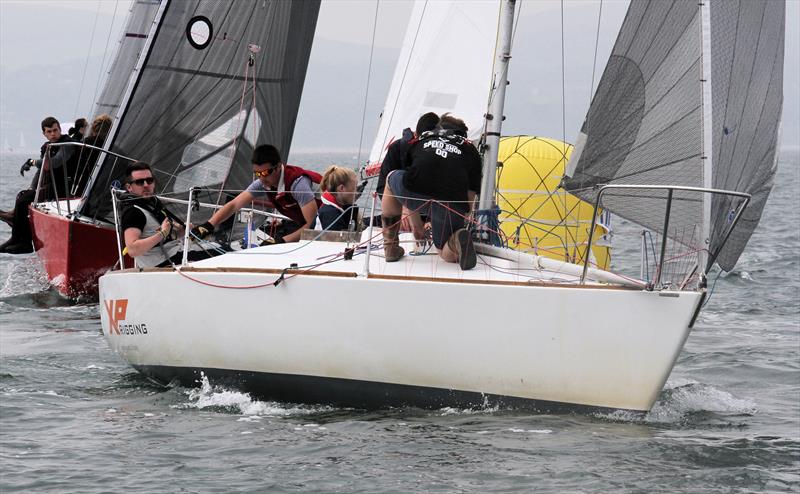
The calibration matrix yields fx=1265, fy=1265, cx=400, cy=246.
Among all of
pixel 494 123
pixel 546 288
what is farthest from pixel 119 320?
pixel 546 288

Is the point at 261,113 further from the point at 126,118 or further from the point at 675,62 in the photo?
the point at 675,62

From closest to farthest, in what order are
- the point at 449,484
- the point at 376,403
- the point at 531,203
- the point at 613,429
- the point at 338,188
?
the point at 449,484 < the point at 613,429 < the point at 376,403 < the point at 338,188 < the point at 531,203

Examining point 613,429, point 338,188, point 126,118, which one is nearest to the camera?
point 613,429

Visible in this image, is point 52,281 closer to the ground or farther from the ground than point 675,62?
closer to the ground

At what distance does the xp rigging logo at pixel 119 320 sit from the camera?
7.13 metres

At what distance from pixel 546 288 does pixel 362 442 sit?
112 centimetres

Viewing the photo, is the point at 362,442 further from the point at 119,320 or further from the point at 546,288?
the point at 119,320

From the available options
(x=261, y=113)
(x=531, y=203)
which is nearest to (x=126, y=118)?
(x=261, y=113)

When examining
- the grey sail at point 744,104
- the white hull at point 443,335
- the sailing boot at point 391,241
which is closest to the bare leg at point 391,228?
the sailing boot at point 391,241

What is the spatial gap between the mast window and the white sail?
292 cm

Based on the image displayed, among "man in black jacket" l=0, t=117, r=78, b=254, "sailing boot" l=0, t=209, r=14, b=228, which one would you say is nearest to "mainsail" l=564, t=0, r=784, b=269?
"man in black jacket" l=0, t=117, r=78, b=254

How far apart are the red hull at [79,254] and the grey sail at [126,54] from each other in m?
5.45

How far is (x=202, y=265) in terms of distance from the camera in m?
6.84

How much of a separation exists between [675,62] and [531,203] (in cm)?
425
